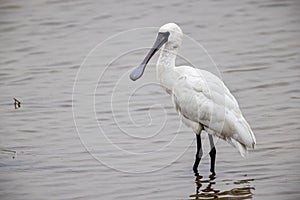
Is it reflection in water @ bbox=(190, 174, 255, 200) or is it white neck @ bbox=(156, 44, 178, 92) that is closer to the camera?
reflection in water @ bbox=(190, 174, 255, 200)

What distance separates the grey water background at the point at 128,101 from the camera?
28.3 feet

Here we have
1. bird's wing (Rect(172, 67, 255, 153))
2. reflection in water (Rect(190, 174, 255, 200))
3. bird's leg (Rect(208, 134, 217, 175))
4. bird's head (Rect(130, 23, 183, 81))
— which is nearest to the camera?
reflection in water (Rect(190, 174, 255, 200))

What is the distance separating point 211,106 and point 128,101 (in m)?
2.73

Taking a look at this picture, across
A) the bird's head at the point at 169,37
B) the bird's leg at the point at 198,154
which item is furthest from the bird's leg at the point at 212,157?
the bird's head at the point at 169,37

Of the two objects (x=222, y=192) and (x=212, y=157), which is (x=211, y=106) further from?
(x=222, y=192)

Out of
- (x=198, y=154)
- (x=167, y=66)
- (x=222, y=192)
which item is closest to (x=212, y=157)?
(x=198, y=154)

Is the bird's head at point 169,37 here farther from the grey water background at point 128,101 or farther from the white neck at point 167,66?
the grey water background at point 128,101

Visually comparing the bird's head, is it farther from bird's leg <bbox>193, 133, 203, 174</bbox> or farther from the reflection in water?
the reflection in water

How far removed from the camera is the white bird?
28.8 feet

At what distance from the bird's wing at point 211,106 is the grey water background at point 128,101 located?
1.30 feet

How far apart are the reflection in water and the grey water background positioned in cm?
2

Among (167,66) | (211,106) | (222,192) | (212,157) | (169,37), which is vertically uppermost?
(169,37)

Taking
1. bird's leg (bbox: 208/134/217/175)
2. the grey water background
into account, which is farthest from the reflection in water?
bird's leg (bbox: 208/134/217/175)

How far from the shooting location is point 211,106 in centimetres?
884
